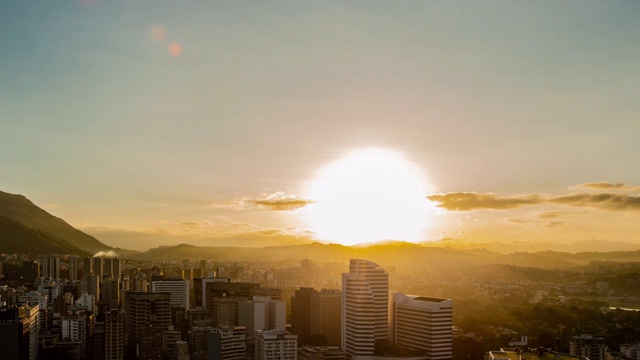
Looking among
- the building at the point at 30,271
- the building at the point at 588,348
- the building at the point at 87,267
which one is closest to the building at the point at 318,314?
the building at the point at 588,348

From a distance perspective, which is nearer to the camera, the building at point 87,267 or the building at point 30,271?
the building at point 30,271

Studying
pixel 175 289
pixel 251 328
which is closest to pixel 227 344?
pixel 251 328

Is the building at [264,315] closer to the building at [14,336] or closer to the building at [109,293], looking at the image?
the building at [109,293]

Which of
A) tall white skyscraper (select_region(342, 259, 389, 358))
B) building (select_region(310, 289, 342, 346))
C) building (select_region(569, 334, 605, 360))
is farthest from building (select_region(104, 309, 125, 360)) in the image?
building (select_region(569, 334, 605, 360))

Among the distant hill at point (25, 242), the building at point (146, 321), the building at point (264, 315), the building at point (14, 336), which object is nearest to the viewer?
the building at point (14, 336)

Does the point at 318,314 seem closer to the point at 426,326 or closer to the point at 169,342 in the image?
the point at 426,326

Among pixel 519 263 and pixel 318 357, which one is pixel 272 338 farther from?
pixel 519 263
